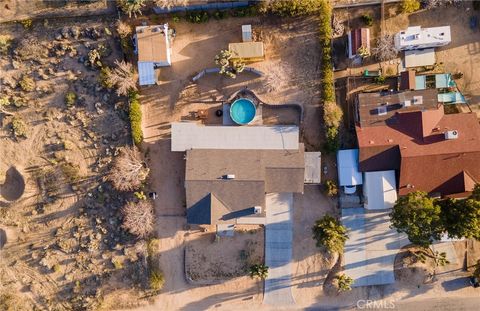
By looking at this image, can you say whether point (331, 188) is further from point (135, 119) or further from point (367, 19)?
point (135, 119)

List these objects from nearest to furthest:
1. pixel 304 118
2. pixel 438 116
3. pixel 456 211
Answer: pixel 456 211
pixel 438 116
pixel 304 118

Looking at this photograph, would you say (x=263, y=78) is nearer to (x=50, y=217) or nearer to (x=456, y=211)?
(x=456, y=211)

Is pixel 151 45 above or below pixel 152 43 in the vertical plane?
below

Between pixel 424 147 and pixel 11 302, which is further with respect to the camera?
pixel 11 302

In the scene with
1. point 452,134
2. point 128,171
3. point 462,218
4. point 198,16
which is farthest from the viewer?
point 198,16

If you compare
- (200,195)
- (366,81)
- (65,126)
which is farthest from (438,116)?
(65,126)

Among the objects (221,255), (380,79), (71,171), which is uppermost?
(380,79)

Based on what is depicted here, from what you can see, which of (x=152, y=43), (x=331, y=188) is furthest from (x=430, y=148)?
(x=152, y=43)
